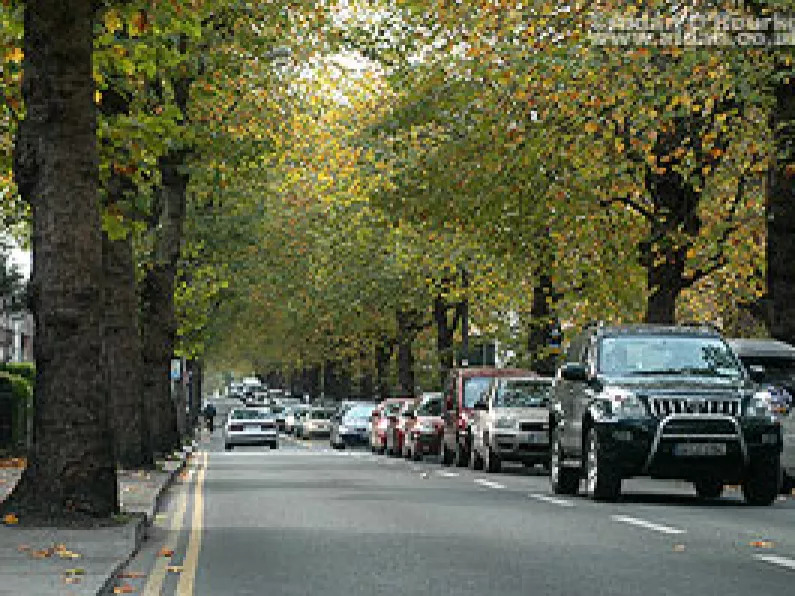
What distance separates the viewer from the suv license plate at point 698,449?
19.7 metres

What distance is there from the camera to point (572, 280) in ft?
152

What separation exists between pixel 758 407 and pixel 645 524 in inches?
147

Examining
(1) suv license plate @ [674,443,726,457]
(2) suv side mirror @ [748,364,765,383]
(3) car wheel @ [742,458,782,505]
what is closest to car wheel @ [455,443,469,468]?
(2) suv side mirror @ [748,364,765,383]

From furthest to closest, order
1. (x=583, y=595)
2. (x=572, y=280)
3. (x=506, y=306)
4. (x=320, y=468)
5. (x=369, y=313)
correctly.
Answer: (x=369, y=313) → (x=506, y=306) → (x=572, y=280) → (x=320, y=468) → (x=583, y=595)

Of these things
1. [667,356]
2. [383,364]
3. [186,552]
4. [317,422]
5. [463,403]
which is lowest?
[186,552]

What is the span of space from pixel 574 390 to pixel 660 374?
145cm

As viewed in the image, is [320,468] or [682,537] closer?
[682,537]

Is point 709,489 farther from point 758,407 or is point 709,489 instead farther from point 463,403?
point 463,403

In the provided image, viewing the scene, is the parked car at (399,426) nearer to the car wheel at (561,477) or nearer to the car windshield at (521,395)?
the car windshield at (521,395)

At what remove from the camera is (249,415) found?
60.9 meters

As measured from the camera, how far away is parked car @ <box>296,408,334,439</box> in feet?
257

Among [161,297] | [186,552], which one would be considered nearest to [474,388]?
[161,297]

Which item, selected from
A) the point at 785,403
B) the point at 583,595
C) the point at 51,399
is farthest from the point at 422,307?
the point at 583,595

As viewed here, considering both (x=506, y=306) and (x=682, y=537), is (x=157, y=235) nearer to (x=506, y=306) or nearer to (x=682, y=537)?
(x=682, y=537)
